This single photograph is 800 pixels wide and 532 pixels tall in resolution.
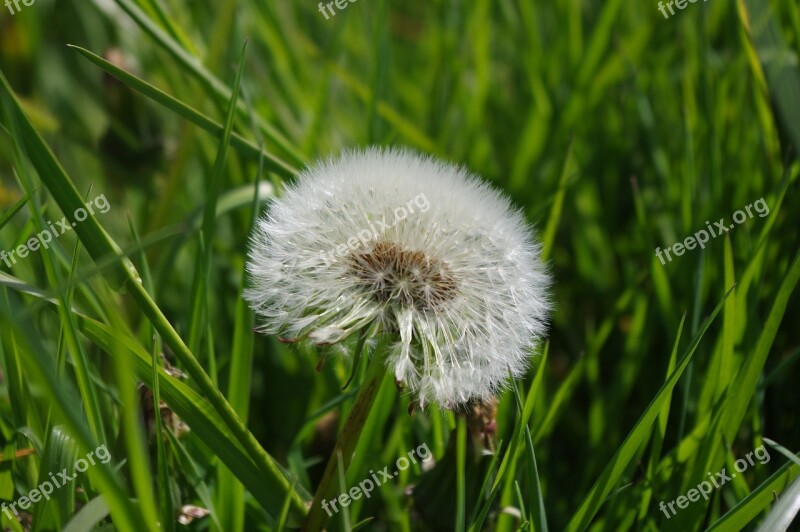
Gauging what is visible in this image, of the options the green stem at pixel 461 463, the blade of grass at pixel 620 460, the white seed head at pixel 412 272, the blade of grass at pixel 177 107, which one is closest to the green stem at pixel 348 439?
the white seed head at pixel 412 272

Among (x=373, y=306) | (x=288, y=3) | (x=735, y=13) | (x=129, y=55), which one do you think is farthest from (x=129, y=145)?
(x=735, y=13)

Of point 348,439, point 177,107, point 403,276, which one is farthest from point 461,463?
point 177,107

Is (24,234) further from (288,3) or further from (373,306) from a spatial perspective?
(288,3)

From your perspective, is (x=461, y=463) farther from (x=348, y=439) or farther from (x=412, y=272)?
(x=412, y=272)

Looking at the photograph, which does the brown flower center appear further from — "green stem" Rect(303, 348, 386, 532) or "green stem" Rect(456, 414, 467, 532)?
"green stem" Rect(456, 414, 467, 532)

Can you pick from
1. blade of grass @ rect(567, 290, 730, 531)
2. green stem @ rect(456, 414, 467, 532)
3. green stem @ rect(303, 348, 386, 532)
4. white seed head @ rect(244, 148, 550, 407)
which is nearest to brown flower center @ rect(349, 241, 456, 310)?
white seed head @ rect(244, 148, 550, 407)

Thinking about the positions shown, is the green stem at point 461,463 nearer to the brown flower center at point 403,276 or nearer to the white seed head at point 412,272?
the white seed head at point 412,272
